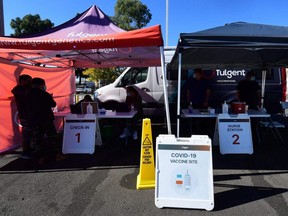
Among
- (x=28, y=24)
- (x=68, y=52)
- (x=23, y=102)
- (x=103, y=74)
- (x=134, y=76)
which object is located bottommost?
(x=23, y=102)

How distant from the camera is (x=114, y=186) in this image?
403cm

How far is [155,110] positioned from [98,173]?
475 cm

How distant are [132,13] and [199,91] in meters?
21.6

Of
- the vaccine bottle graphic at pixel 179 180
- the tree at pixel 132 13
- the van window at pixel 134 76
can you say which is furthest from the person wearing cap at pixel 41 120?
the tree at pixel 132 13

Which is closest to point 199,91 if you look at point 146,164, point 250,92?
point 250,92

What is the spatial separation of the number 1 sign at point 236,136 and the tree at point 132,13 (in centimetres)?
2214

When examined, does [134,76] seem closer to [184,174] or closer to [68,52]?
[68,52]

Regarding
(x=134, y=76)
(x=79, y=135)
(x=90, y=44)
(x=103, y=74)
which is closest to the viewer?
(x=90, y=44)

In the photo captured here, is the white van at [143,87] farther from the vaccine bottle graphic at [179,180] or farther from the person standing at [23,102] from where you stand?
the vaccine bottle graphic at [179,180]

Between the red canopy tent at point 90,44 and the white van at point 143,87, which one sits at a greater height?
the red canopy tent at point 90,44

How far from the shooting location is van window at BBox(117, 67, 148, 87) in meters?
9.25

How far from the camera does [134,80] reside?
9297 mm

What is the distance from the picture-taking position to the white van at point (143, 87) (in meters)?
9.08

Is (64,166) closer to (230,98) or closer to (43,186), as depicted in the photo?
(43,186)
